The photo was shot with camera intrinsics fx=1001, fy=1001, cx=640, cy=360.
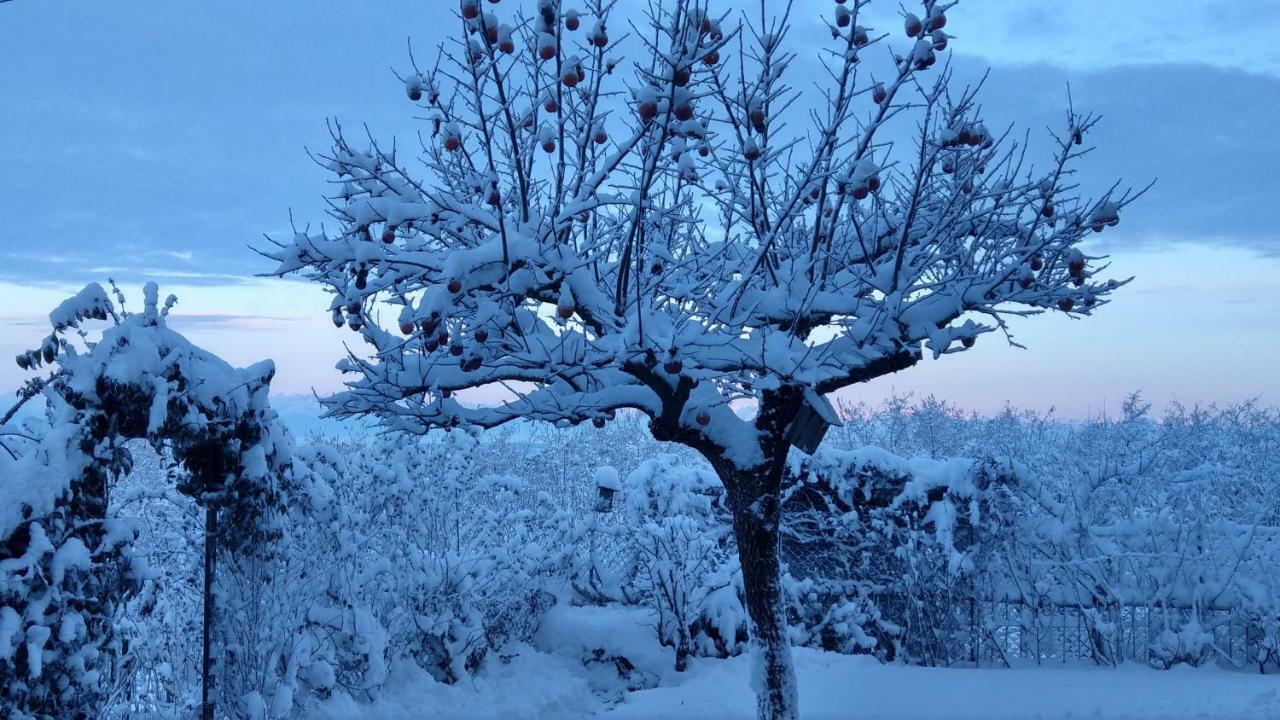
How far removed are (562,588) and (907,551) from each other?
4.10 m

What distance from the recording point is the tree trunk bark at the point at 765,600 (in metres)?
7.32

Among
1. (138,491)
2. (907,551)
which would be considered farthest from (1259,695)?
(138,491)

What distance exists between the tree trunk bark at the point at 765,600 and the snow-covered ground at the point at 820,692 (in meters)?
2.01

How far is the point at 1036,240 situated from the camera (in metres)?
7.02

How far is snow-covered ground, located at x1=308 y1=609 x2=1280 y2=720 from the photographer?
8.98 metres

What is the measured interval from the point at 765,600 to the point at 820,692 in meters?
2.79

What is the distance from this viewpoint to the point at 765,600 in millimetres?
7422

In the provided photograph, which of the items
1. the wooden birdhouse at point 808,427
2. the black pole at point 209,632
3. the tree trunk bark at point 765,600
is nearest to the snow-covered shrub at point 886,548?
the tree trunk bark at point 765,600

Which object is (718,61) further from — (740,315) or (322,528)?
(322,528)

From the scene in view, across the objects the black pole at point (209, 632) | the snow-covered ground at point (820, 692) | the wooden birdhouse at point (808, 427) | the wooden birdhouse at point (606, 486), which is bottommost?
the snow-covered ground at point (820, 692)

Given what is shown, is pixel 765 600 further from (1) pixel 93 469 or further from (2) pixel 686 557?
(1) pixel 93 469

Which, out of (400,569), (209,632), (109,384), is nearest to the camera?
(109,384)

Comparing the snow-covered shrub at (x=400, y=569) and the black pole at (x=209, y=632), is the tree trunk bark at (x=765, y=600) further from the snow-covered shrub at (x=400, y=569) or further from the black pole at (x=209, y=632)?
the black pole at (x=209, y=632)

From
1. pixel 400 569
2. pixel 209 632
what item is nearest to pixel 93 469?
pixel 209 632
